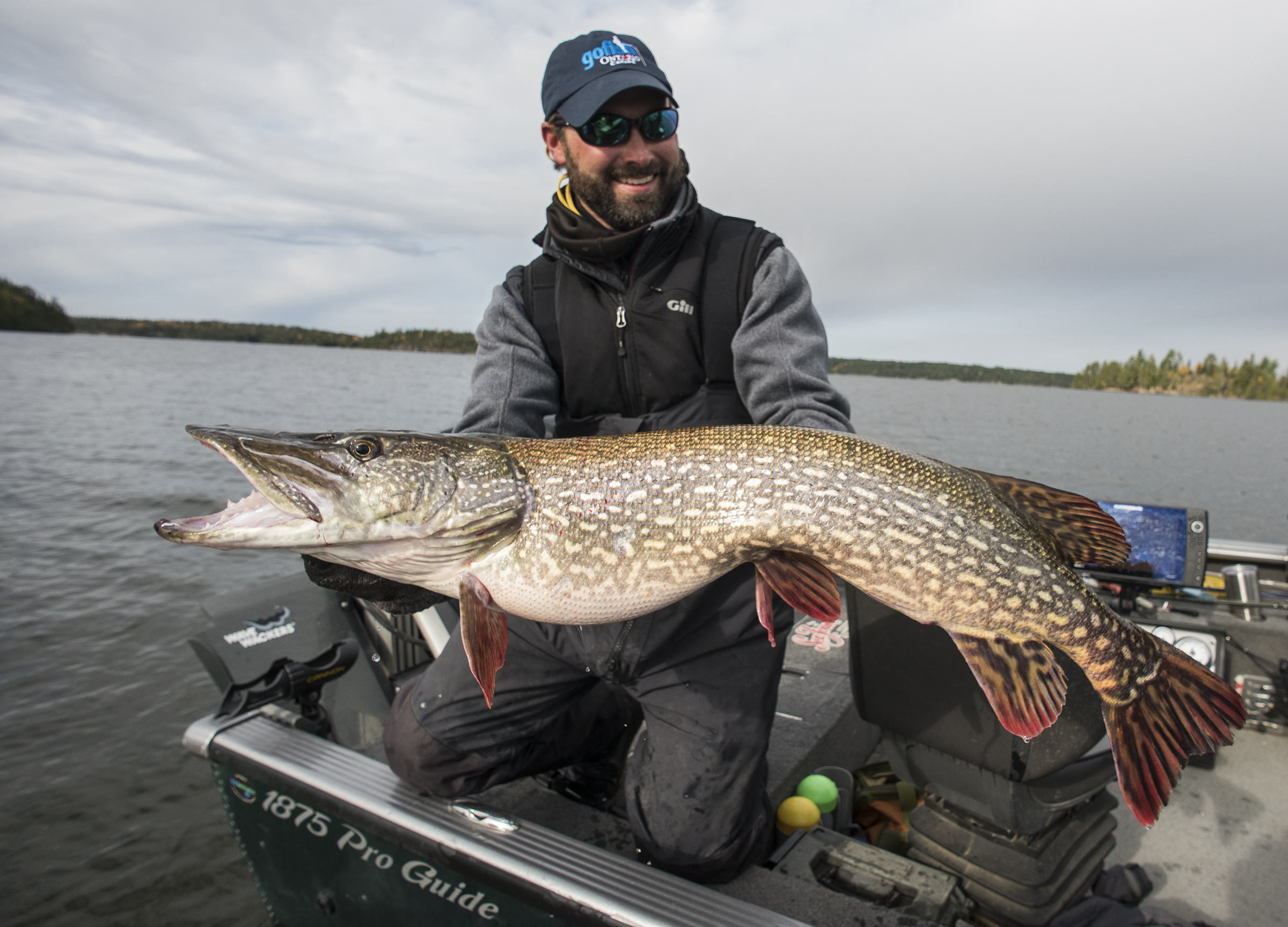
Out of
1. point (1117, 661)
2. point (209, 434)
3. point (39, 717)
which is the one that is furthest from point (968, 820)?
point (39, 717)

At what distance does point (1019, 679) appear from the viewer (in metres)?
1.60

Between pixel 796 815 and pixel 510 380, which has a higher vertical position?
pixel 510 380

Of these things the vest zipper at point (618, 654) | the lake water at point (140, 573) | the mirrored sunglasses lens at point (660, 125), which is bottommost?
the lake water at point (140, 573)

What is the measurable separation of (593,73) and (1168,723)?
97.1 inches

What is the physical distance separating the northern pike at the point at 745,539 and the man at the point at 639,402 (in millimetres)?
358

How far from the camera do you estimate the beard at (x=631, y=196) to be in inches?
91.6

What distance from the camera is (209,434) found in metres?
1.51

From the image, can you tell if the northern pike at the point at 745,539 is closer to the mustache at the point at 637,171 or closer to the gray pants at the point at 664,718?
the gray pants at the point at 664,718

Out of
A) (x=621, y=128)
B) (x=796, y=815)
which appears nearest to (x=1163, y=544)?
(x=796, y=815)

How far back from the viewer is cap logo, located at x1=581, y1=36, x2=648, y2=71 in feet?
7.54

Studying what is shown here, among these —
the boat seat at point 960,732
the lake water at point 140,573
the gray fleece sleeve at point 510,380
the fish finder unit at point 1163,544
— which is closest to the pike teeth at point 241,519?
the gray fleece sleeve at point 510,380

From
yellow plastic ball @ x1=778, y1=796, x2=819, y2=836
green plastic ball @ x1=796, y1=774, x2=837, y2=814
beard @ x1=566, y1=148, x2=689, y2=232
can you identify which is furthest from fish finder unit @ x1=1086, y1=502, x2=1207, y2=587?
beard @ x1=566, y1=148, x2=689, y2=232

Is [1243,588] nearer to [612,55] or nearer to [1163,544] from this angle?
[1163,544]

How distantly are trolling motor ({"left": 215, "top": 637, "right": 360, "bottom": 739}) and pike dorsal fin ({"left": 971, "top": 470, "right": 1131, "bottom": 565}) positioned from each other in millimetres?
2171
